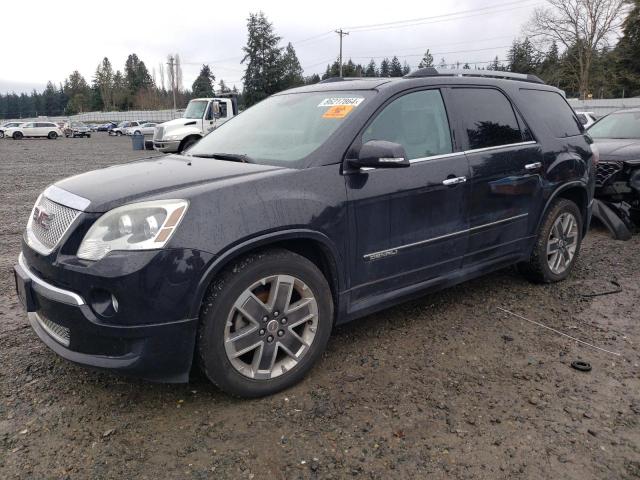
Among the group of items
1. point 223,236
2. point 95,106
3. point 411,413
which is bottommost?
point 411,413

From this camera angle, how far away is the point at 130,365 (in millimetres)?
2467

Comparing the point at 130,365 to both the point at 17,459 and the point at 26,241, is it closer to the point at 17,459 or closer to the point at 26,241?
the point at 17,459

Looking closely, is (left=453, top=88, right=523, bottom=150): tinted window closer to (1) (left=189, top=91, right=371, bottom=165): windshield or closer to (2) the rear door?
(2) the rear door

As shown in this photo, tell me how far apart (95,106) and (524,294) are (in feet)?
381

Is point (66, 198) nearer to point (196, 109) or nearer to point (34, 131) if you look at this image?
point (196, 109)

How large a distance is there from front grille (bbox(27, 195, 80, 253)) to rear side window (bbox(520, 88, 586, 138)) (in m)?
3.71

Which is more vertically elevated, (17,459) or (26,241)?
(26,241)

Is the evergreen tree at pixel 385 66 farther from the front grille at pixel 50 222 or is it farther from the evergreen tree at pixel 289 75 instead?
the front grille at pixel 50 222

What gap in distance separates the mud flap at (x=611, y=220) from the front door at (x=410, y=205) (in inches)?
155

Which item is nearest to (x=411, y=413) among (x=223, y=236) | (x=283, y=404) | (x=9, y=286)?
(x=283, y=404)

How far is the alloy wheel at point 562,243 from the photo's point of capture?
4648 mm

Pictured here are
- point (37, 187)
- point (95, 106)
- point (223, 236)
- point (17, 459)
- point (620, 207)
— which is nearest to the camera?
point (17, 459)

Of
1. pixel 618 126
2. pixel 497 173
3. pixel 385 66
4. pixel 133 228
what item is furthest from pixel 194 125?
pixel 385 66

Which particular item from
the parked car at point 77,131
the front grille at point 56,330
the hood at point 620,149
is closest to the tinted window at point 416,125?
the front grille at point 56,330
